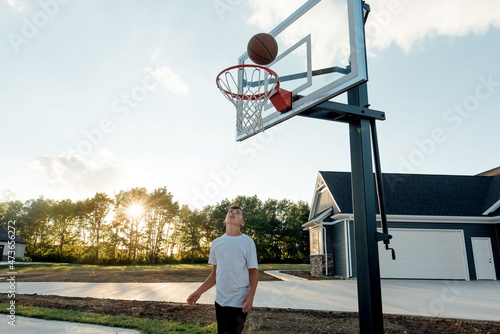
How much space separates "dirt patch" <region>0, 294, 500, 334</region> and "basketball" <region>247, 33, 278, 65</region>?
13.7 feet

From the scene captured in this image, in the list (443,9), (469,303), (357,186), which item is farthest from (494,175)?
(357,186)

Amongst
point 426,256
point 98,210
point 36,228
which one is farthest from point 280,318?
point 36,228

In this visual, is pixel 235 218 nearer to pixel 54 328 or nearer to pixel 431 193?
pixel 54 328

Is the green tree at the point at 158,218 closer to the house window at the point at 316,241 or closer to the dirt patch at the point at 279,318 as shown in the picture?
the house window at the point at 316,241

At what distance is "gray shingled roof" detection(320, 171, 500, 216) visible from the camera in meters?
16.4

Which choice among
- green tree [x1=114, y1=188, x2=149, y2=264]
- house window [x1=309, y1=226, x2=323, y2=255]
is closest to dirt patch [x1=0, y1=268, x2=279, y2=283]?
house window [x1=309, y1=226, x2=323, y2=255]

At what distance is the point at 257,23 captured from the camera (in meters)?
6.65

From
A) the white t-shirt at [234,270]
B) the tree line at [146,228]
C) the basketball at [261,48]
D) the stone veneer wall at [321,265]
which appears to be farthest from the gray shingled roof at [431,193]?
the tree line at [146,228]

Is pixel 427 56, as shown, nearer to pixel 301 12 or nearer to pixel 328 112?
pixel 301 12

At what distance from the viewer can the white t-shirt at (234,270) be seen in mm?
2807

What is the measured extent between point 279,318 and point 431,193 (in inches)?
600

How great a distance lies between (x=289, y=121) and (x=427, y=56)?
17.7 ft

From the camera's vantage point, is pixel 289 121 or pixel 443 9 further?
pixel 443 9

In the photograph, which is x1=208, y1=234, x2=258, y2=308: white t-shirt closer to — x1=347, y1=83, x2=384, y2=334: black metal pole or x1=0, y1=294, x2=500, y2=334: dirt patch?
x1=347, y1=83, x2=384, y2=334: black metal pole
